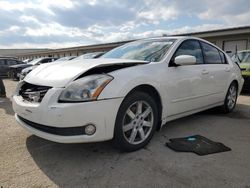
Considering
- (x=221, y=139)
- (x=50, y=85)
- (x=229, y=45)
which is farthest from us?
(x=229, y=45)

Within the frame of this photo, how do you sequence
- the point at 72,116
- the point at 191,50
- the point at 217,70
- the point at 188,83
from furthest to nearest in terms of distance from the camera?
1. the point at 217,70
2. the point at 191,50
3. the point at 188,83
4. the point at 72,116

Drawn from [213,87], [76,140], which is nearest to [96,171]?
[76,140]

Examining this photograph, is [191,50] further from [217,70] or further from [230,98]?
[230,98]

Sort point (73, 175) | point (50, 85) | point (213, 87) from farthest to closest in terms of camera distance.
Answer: point (213, 87) < point (50, 85) < point (73, 175)

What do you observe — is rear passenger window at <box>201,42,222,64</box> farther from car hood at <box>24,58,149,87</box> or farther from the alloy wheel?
car hood at <box>24,58,149,87</box>

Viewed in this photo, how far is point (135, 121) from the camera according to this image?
287 centimetres

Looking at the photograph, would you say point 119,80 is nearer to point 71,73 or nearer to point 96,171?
point 71,73

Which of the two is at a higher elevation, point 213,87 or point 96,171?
point 213,87

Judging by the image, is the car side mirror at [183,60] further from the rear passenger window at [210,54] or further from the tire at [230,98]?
the tire at [230,98]

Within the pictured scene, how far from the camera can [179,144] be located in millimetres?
3082

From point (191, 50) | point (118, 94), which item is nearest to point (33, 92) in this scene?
point (118, 94)

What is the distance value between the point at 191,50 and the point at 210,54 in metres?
0.67

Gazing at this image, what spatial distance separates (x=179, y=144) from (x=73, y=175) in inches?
59.4

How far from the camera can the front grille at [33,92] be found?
257cm
